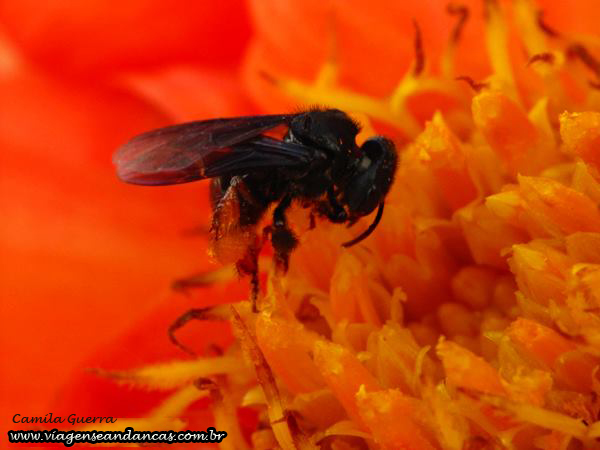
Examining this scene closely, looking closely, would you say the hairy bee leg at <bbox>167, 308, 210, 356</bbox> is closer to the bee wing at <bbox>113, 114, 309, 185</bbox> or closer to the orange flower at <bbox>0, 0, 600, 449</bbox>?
the orange flower at <bbox>0, 0, 600, 449</bbox>

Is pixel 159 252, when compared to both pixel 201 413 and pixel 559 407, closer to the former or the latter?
pixel 201 413

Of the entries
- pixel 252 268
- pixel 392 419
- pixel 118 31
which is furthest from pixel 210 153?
pixel 118 31

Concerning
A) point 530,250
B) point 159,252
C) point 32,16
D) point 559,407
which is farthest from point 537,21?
point 32,16

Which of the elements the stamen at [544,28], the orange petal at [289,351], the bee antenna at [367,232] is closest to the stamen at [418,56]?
the stamen at [544,28]

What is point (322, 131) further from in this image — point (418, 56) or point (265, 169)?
point (418, 56)

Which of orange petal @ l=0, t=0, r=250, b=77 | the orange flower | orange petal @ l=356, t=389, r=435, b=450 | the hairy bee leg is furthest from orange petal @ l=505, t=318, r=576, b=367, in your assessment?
orange petal @ l=0, t=0, r=250, b=77
